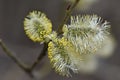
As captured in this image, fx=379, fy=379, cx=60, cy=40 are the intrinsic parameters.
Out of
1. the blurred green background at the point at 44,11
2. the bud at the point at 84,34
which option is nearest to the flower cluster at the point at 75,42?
the bud at the point at 84,34

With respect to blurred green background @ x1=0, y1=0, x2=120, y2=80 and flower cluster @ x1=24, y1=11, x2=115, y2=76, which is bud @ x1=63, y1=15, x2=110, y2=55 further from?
blurred green background @ x1=0, y1=0, x2=120, y2=80

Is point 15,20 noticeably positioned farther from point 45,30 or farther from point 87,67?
point 45,30

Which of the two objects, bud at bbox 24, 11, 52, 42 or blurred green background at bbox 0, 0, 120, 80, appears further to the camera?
blurred green background at bbox 0, 0, 120, 80

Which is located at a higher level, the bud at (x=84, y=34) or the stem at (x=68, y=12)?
the stem at (x=68, y=12)

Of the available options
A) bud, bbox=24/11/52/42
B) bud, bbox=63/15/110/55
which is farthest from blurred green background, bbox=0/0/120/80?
bud, bbox=63/15/110/55

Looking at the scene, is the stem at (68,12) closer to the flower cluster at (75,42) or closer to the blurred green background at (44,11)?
the flower cluster at (75,42)

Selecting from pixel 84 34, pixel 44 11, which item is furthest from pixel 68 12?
pixel 44 11

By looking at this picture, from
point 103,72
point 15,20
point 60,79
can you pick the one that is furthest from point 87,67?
point 15,20

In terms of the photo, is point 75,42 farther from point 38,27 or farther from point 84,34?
point 38,27

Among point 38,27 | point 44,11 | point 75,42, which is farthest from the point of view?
point 44,11
